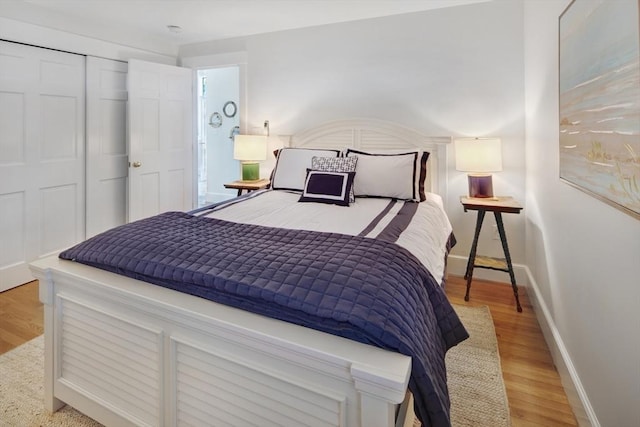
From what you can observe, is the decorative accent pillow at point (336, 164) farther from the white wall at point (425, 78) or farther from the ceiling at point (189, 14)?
the ceiling at point (189, 14)

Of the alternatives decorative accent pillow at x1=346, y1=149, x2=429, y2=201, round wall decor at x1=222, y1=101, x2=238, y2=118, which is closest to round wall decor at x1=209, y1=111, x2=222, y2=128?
round wall decor at x1=222, y1=101, x2=238, y2=118

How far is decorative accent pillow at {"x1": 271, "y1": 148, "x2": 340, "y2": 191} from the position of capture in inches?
123

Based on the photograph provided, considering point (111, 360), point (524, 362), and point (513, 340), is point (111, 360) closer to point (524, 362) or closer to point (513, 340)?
point (524, 362)

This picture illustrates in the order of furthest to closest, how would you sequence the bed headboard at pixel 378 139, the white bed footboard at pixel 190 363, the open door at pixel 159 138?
1. the open door at pixel 159 138
2. the bed headboard at pixel 378 139
3. the white bed footboard at pixel 190 363

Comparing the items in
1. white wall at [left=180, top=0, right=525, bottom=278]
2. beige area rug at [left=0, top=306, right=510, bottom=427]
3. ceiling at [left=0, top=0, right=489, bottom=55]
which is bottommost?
beige area rug at [left=0, top=306, right=510, bottom=427]

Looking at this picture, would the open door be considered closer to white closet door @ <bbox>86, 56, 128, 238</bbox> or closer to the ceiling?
white closet door @ <bbox>86, 56, 128, 238</bbox>

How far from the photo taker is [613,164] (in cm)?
115

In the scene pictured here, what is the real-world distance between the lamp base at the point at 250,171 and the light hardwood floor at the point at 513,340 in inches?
78.8

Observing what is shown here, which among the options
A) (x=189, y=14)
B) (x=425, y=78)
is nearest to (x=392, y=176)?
(x=425, y=78)

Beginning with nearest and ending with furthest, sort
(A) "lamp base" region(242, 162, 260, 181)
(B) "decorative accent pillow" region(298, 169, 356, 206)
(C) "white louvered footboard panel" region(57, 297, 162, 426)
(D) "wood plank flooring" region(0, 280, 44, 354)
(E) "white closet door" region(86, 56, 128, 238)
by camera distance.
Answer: (C) "white louvered footboard panel" region(57, 297, 162, 426), (D) "wood plank flooring" region(0, 280, 44, 354), (B) "decorative accent pillow" region(298, 169, 356, 206), (E) "white closet door" region(86, 56, 128, 238), (A) "lamp base" region(242, 162, 260, 181)

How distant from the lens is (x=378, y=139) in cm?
341

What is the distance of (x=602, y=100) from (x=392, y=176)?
1.62m

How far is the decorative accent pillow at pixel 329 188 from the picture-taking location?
8.75 feet

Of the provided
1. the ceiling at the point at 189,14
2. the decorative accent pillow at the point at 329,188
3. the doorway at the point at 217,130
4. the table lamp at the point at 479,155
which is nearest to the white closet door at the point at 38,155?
the ceiling at the point at 189,14
